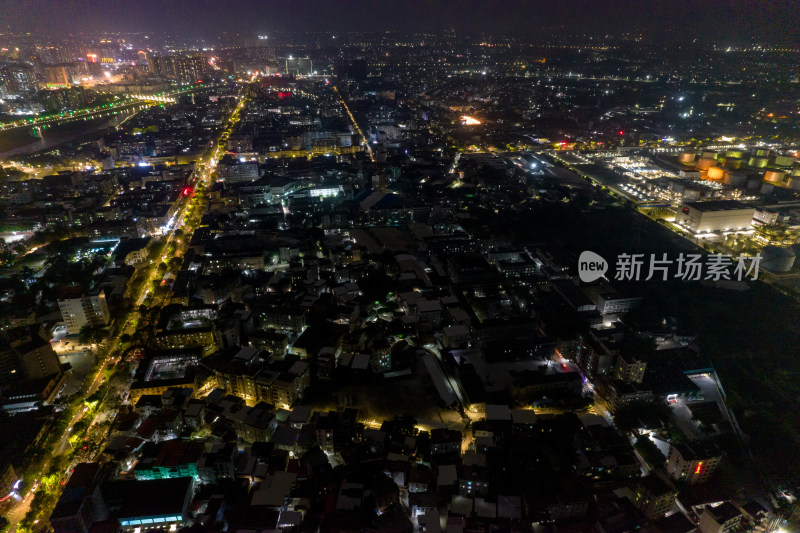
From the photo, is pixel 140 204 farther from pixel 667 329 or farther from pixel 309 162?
pixel 667 329

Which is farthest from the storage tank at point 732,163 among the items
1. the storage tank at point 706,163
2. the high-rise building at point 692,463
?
the high-rise building at point 692,463

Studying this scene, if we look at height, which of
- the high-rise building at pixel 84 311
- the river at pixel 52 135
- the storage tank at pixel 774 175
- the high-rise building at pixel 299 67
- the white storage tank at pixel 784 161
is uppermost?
the high-rise building at pixel 299 67

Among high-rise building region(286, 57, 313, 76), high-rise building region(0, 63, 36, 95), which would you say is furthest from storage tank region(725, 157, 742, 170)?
high-rise building region(0, 63, 36, 95)

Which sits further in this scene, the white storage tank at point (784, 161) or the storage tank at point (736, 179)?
the white storage tank at point (784, 161)

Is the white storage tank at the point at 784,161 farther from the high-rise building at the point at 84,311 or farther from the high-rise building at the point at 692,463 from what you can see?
the high-rise building at the point at 84,311

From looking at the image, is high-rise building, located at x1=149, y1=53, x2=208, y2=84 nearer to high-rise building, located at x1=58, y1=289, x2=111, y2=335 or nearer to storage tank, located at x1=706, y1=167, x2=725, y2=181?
high-rise building, located at x1=58, y1=289, x2=111, y2=335

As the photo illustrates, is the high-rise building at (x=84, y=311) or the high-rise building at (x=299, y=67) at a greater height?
the high-rise building at (x=299, y=67)

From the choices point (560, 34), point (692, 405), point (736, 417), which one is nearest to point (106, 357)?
point (692, 405)
